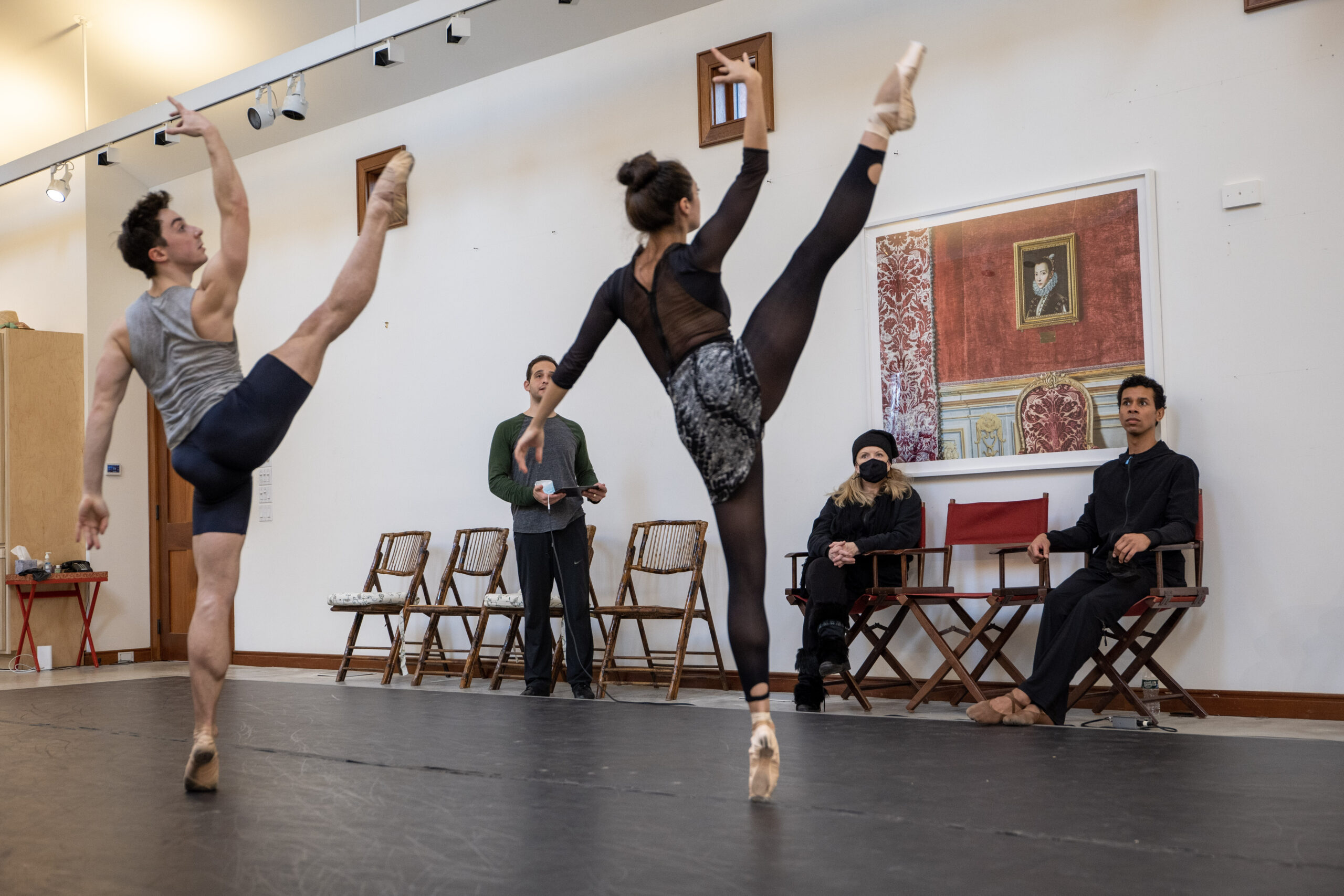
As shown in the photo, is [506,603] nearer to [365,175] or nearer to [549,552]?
[549,552]

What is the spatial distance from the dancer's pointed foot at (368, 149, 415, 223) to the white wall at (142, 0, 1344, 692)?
9.89 feet

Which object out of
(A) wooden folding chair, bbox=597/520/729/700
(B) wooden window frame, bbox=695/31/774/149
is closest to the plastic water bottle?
(A) wooden folding chair, bbox=597/520/729/700

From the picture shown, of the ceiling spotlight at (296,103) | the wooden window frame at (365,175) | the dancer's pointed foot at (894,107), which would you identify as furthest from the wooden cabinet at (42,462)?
the dancer's pointed foot at (894,107)

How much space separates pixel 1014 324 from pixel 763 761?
3.17m

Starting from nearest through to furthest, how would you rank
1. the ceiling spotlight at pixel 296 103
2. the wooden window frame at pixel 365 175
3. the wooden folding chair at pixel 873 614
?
the wooden folding chair at pixel 873 614 → the ceiling spotlight at pixel 296 103 → the wooden window frame at pixel 365 175

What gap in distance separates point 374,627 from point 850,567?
3604mm

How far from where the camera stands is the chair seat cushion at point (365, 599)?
6254 mm

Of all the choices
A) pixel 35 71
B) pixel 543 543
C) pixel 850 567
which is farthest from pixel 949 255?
pixel 35 71

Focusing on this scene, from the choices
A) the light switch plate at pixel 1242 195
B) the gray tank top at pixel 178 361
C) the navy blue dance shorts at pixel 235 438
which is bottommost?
the navy blue dance shorts at pixel 235 438

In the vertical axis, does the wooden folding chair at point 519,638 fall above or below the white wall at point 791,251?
below

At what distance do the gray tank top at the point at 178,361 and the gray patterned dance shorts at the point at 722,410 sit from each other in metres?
1.04

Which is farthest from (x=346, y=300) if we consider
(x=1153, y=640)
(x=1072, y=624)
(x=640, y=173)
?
(x=1153, y=640)

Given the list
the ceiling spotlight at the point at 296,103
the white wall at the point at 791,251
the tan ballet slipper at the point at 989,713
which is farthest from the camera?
the ceiling spotlight at the point at 296,103

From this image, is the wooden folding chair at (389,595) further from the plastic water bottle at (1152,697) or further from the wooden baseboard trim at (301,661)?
the plastic water bottle at (1152,697)
